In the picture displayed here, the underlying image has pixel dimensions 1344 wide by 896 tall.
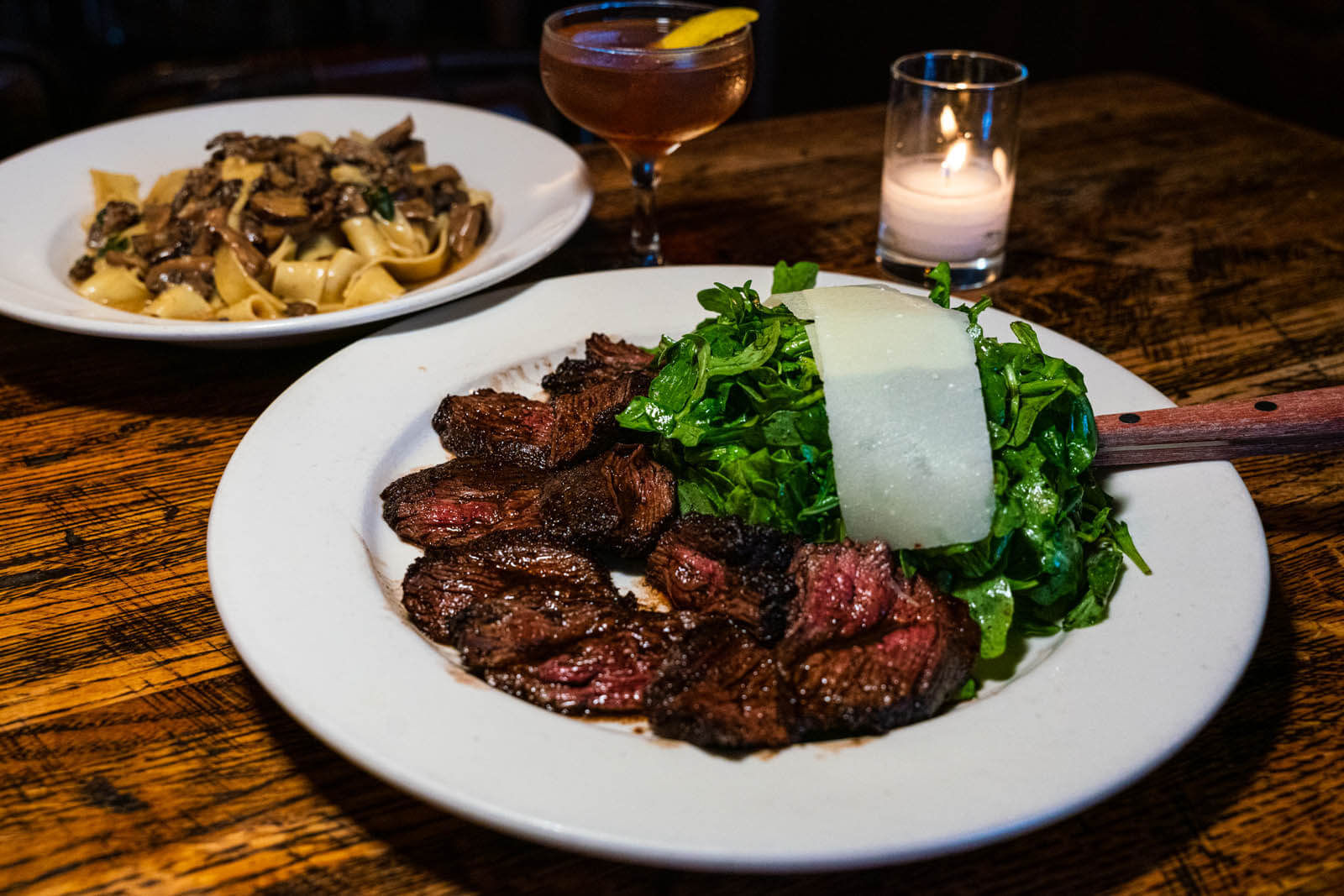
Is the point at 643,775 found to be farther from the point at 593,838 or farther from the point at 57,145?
the point at 57,145

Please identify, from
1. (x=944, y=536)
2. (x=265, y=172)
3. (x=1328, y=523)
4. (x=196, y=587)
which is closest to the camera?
(x=944, y=536)

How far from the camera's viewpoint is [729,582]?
194 centimetres

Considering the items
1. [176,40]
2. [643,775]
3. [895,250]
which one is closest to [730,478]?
[643,775]

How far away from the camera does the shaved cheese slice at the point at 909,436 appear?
190 centimetres

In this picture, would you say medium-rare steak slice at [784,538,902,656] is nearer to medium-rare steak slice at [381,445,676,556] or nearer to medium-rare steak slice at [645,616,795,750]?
medium-rare steak slice at [645,616,795,750]

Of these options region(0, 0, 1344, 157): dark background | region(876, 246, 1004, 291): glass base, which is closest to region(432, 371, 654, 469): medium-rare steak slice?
region(876, 246, 1004, 291): glass base

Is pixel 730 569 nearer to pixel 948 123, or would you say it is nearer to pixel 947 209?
pixel 947 209

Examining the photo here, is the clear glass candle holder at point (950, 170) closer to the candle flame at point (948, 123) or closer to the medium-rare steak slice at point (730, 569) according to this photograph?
the candle flame at point (948, 123)

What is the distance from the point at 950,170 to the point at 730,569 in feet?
6.38

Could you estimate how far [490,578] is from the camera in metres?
1.98

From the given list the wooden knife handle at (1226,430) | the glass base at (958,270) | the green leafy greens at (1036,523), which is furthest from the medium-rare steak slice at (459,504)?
the glass base at (958,270)

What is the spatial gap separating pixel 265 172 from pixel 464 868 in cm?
258

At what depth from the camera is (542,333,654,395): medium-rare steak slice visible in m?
2.54

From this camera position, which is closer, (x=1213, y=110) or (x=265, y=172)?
(x=265, y=172)
